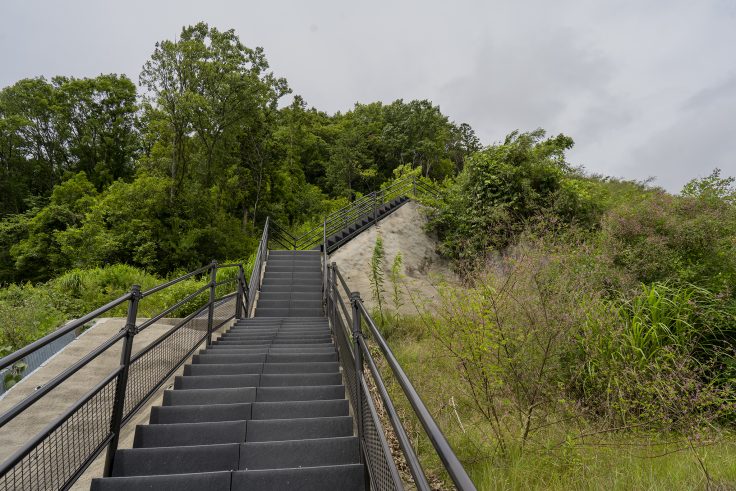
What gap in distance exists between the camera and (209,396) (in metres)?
3.06

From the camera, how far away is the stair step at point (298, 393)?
10.1 ft

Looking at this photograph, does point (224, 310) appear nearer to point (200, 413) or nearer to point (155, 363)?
point (155, 363)

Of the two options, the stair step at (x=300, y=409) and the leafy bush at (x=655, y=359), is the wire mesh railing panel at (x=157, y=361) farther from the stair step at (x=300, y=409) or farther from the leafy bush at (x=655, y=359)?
the leafy bush at (x=655, y=359)

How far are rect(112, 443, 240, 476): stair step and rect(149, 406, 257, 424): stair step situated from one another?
0.47 meters

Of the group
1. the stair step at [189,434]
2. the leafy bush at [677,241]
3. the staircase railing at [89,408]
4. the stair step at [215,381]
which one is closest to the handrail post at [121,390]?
the staircase railing at [89,408]

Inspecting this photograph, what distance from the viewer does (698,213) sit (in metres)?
6.03

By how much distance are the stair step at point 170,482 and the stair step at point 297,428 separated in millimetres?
540

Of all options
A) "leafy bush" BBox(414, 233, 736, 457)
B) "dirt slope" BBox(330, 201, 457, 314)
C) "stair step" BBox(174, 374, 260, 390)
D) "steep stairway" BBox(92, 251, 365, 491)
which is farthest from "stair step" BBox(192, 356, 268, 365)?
"dirt slope" BBox(330, 201, 457, 314)

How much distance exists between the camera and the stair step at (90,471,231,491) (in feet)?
6.34

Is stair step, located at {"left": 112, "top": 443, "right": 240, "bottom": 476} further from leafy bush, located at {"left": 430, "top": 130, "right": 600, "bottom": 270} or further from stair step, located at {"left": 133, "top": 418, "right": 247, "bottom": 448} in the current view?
leafy bush, located at {"left": 430, "top": 130, "right": 600, "bottom": 270}

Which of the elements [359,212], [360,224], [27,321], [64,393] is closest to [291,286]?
[360,224]

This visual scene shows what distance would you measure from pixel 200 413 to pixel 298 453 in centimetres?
97

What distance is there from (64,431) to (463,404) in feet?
10.00

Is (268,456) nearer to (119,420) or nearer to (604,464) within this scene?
(119,420)
